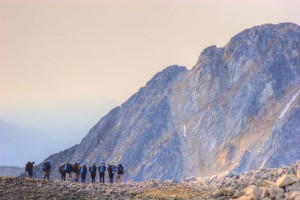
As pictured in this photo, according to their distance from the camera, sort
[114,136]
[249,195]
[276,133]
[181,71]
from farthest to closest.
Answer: [181,71] → [114,136] → [276,133] → [249,195]

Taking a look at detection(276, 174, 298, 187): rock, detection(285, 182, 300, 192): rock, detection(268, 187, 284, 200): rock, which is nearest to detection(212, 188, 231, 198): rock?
detection(276, 174, 298, 187): rock

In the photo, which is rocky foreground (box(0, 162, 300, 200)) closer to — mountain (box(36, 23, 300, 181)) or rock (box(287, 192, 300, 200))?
rock (box(287, 192, 300, 200))

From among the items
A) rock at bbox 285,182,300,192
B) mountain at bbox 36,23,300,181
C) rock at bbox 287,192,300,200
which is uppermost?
mountain at bbox 36,23,300,181

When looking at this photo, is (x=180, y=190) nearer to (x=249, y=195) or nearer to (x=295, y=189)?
(x=249, y=195)

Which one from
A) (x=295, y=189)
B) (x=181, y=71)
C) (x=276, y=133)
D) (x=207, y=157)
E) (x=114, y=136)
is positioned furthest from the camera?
(x=181, y=71)

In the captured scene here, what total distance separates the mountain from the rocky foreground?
40704 millimetres

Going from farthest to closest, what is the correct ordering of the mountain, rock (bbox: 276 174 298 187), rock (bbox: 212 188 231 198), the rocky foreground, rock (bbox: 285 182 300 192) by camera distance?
the mountain < rock (bbox: 212 188 231 198) < the rocky foreground < rock (bbox: 276 174 298 187) < rock (bbox: 285 182 300 192)

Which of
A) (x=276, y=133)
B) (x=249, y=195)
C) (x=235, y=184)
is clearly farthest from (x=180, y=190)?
(x=276, y=133)

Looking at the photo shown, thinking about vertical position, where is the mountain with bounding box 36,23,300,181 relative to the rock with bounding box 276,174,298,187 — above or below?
above

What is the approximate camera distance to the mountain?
78.1m

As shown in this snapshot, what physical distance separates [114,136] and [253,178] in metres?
67.7

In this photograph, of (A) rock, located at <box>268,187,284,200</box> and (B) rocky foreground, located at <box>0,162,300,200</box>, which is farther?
(B) rocky foreground, located at <box>0,162,300,200</box>

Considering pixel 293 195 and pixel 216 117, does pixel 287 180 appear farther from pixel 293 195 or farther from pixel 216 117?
pixel 216 117

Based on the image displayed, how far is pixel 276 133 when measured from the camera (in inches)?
2995
